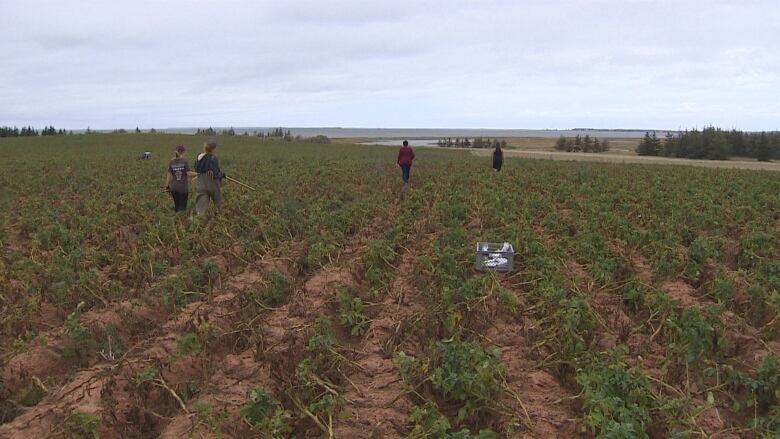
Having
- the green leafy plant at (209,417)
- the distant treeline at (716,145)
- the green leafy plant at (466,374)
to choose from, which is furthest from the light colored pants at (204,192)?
the distant treeline at (716,145)

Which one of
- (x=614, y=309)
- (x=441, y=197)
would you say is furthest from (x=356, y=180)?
(x=614, y=309)

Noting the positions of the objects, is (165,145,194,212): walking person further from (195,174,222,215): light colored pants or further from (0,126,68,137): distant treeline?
(0,126,68,137): distant treeline

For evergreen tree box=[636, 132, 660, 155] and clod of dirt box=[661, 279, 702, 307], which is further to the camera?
evergreen tree box=[636, 132, 660, 155]

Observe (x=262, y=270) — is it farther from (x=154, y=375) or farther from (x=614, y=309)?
(x=614, y=309)

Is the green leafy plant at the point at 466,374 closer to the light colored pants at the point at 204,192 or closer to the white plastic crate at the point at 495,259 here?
the white plastic crate at the point at 495,259

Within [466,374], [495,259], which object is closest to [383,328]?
[466,374]

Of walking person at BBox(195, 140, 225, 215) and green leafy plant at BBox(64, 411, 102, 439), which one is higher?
walking person at BBox(195, 140, 225, 215)

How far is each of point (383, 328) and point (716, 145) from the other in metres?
68.2

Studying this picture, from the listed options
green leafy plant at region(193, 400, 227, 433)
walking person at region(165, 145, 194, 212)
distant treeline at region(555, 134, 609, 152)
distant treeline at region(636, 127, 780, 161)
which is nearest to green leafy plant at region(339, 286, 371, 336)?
green leafy plant at region(193, 400, 227, 433)

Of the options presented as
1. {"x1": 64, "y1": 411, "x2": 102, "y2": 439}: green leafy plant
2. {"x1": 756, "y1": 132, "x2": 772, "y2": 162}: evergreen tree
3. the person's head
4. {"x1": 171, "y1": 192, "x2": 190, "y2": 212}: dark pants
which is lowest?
{"x1": 64, "y1": 411, "x2": 102, "y2": 439}: green leafy plant

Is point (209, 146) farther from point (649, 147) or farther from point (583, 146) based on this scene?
point (583, 146)

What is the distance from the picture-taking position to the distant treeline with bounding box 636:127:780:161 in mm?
62062

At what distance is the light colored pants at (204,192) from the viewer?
9.87 meters

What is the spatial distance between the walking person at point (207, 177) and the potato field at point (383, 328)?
2.07 feet
